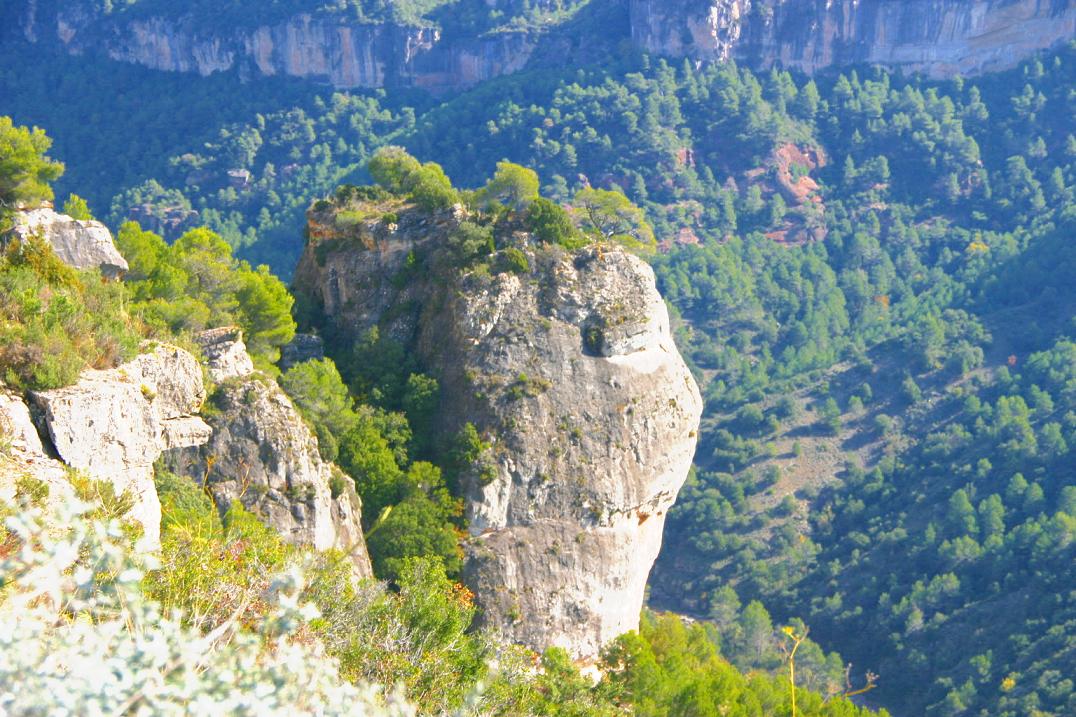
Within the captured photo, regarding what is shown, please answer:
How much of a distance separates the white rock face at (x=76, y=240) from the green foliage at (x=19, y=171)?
38 cm

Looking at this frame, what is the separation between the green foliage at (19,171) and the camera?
23.8m

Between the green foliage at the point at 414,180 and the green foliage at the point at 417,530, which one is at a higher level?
the green foliage at the point at 414,180

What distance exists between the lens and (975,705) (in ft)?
163

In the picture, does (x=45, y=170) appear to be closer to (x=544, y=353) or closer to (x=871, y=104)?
(x=544, y=353)

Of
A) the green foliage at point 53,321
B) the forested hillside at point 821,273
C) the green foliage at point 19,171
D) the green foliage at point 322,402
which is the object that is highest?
the green foliage at point 19,171

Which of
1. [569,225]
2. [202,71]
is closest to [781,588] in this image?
[569,225]

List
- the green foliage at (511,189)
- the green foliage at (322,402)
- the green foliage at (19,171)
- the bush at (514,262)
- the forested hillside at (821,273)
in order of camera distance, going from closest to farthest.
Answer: the green foliage at (19,171) → the green foliage at (322,402) → the bush at (514,262) → the green foliage at (511,189) → the forested hillside at (821,273)

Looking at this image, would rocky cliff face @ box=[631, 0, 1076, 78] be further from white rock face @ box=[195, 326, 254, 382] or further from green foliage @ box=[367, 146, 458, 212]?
white rock face @ box=[195, 326, 254, 382]

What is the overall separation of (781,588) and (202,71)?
106 m

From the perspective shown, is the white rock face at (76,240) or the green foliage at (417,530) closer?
the white rock face at (76,240)

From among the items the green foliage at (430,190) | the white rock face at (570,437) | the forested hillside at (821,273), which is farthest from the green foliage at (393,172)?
the forested hillside at (821,273)

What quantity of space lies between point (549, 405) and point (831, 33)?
122 m

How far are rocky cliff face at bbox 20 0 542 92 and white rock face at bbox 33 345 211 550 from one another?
5045 inches

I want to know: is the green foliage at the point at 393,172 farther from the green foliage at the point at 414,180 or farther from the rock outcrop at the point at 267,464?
the rock outcrop at the point at 267,464
